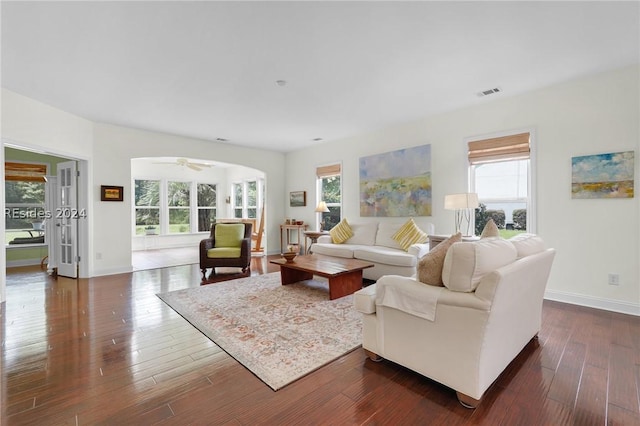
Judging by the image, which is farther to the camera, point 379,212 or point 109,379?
point 379,212

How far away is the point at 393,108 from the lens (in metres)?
4.47

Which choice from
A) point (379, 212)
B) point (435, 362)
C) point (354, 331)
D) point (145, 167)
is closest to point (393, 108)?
point (379, 212)

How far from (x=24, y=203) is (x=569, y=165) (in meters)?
10.0

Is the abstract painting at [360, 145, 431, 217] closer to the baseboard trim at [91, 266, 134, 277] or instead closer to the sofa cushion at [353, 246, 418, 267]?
the sofa cushion at [353, 246, 418, 267]

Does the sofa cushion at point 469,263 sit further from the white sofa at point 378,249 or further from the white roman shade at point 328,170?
the white roman shade at point 328,170

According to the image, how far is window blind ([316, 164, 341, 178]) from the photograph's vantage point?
6.52 metres

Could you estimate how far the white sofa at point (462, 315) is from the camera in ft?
5.30

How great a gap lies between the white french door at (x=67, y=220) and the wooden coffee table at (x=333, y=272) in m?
3.75

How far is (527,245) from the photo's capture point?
86.4 inches

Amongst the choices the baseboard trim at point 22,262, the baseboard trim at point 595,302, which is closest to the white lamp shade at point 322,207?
the baseboard trim at point 595,302

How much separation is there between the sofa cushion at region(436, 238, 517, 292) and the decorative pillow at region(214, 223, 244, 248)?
4.38 metres

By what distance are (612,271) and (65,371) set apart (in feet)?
17.7

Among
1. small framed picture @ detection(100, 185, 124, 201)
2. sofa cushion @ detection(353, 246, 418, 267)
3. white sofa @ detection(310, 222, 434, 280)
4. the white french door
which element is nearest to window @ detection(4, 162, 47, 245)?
the white french door

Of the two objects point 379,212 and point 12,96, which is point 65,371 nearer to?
point 12,96
